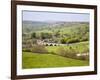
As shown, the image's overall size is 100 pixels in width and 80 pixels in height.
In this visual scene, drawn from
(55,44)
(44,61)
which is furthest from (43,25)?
(44,61)

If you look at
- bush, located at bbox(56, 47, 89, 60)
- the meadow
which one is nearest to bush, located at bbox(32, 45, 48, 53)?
the meadow

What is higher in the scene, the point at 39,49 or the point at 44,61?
the point at 39,49

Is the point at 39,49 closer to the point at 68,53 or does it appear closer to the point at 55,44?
the point at 55,44

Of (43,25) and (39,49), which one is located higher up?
(43,25)

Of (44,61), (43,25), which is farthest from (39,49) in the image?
(43,25)

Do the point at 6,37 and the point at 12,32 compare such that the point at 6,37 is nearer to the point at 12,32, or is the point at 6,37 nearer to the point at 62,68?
the point at 12,32

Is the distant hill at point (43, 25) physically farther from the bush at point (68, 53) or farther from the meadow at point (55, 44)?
the bush at point (68, 53)

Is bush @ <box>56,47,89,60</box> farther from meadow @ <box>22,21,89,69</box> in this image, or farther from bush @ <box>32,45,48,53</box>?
bush @ <box>32,45,48,53</box>

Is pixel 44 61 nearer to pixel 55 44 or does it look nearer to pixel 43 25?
pixel 55 44

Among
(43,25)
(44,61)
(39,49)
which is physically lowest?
(44,61)

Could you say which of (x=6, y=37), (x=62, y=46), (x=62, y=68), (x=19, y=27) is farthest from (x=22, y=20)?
(x=62, y=68)
